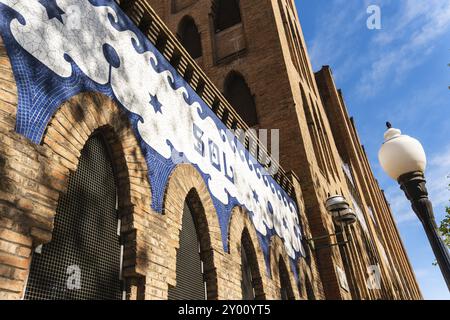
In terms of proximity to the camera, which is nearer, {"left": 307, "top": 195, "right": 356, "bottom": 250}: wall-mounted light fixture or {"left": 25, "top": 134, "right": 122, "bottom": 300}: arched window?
{"left": 25, "top": 134, "right": 122, "bottom": 300}: arched window

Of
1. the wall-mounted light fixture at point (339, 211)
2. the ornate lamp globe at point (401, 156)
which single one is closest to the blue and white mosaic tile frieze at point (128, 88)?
the wall-mounted light fixture at point (339, 211)

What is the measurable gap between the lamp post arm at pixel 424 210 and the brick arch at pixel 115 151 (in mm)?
2631

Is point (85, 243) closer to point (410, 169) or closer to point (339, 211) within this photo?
point (410, 169)

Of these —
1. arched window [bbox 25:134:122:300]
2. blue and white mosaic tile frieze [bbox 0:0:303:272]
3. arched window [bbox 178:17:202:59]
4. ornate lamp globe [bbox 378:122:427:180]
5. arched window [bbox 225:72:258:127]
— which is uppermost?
arched window [bbox 178:17:202:59]

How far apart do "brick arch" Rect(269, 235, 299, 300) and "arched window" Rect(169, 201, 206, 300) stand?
202cm

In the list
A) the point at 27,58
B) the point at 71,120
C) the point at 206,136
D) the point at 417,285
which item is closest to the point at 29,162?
the point at 71,120

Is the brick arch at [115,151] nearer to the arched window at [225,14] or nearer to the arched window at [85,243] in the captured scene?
the arched window at [85,243]

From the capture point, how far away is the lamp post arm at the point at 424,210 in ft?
Answer: 11.1

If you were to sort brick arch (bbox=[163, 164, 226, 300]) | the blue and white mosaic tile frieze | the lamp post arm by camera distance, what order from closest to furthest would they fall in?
the blue and white mosaic tile frieze < the lamp post arm < brick arch (bbox=[163, 164, 226, 300])

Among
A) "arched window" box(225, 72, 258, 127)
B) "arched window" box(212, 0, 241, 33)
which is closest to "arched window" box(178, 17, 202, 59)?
"arched window" box(212, 0, 241, 33)

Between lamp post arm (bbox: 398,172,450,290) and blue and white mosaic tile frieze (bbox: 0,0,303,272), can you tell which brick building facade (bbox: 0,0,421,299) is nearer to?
blue and white mosaic tile frieze (bbox: 0,0,303,272)

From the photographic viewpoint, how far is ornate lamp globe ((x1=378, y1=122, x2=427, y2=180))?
12.9ft
